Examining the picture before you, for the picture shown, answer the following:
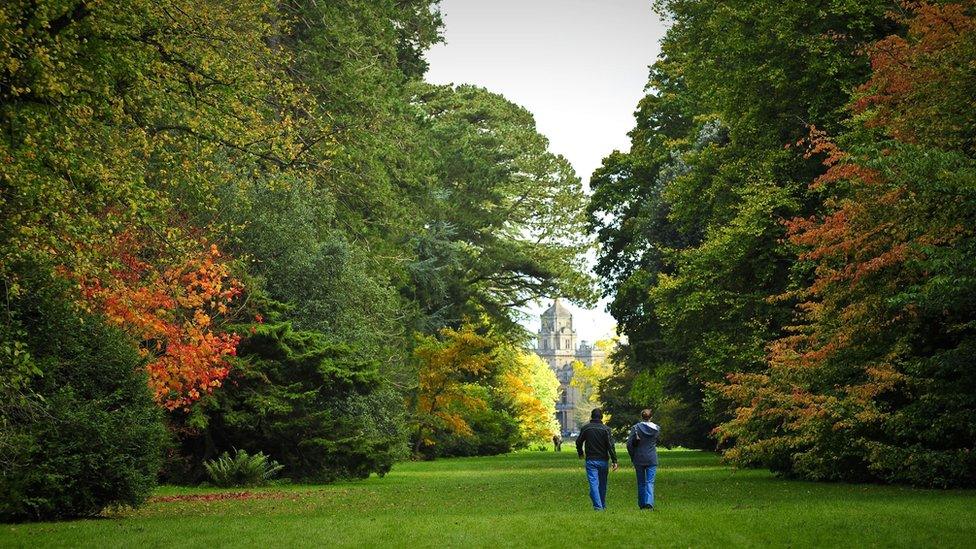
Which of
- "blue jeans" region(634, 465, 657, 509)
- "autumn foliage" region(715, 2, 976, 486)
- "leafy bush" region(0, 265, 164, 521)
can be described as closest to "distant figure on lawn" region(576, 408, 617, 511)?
"blue jeans" region(634, 465, 657, 509)

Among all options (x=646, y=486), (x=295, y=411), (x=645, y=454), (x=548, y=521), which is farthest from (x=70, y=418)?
(x=295, y=411)

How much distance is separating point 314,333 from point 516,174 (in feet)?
80.9

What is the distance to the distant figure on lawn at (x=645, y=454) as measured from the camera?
17388mm

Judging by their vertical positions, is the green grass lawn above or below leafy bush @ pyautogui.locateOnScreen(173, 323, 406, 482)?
below

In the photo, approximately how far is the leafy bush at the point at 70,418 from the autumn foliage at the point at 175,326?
177 cm

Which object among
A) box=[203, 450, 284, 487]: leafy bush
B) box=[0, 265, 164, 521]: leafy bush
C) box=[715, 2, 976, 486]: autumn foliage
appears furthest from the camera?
box=[203, 450, 284, 487]: leafy bush

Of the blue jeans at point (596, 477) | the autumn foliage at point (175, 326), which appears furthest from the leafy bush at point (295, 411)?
A: the blue jeans at point (596, 477)

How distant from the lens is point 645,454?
17.3 meters

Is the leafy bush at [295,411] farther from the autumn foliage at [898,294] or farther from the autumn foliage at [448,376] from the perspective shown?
the autumn foliage at [448,376]

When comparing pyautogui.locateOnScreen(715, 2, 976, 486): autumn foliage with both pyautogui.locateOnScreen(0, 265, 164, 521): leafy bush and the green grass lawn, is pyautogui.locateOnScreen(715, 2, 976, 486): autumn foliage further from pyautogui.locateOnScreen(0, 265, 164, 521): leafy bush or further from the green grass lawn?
pyautogui.locateOnScreen(0, 265, 164, 521): leafy bush

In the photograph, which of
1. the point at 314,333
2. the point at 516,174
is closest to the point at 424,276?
the point at 516,174

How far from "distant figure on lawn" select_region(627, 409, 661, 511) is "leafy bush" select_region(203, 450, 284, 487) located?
38.8ft

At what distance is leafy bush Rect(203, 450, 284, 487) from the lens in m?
26.9

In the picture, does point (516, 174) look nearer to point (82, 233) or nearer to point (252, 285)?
point (252, 285)
